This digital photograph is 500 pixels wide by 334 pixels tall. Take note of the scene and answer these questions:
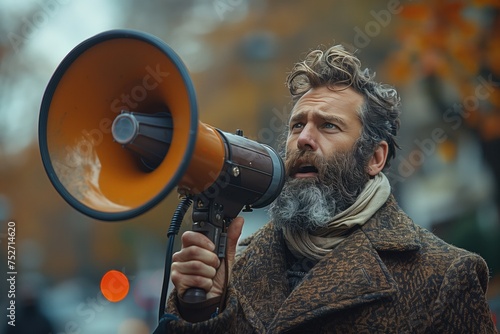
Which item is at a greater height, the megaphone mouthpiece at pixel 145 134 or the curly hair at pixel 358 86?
the curly hair at pixel 358 86

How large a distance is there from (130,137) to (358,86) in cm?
136

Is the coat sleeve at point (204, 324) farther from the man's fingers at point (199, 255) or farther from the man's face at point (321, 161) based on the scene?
the man's face at point (321, 161)

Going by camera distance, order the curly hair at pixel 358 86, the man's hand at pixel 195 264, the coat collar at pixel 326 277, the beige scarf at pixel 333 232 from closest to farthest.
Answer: the man's hand at pixel 195 264
the coat collar at pixel 326 277
the beige scarf at pixel 333 232
the curly hair at pixel 358 86

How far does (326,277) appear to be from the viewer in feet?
10.1

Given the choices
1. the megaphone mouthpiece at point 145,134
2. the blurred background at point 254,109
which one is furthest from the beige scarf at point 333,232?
the blurred background at point 254,109

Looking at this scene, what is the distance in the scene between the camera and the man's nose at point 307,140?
332 cm

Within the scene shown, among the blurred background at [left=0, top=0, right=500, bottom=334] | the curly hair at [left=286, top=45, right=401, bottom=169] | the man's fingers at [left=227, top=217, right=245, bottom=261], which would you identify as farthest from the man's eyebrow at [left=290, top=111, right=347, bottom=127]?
the blurred background at [left=0, top=0, right=500, bottom=334]

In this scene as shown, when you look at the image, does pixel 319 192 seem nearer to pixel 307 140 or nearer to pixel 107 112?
pixel 307 140

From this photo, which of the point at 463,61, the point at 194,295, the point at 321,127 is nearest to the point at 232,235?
the point at 194,295

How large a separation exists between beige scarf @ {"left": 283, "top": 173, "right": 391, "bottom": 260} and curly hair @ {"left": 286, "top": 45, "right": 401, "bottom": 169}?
25cm

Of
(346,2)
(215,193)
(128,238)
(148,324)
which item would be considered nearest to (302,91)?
(215,193)

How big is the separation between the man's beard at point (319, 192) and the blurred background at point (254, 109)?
2776 mm

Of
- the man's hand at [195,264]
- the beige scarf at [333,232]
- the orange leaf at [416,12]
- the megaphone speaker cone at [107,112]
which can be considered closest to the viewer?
the megaphone speaker cone at [107,112]

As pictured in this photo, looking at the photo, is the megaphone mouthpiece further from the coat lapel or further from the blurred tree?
the blurred tree
